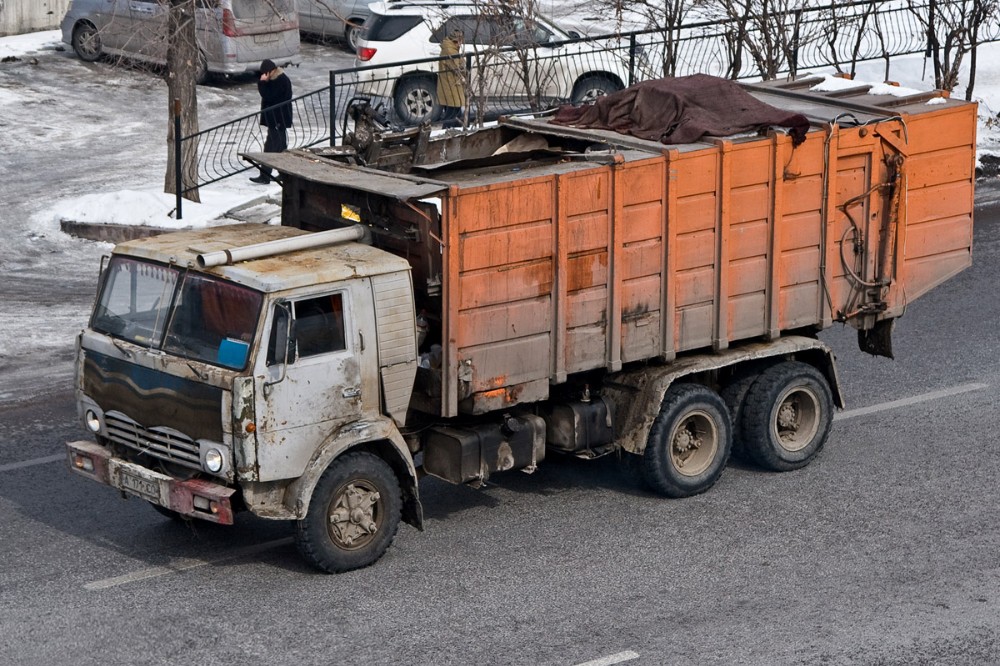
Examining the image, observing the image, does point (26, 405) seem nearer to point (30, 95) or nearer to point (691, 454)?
point (691, 454)

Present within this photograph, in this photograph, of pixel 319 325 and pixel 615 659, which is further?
pixel 319 325

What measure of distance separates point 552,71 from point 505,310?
41.0 feet

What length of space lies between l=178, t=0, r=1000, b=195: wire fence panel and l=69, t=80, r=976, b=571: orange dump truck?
947 cm

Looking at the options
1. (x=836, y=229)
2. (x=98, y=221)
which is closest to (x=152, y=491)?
(x=836, y=229)

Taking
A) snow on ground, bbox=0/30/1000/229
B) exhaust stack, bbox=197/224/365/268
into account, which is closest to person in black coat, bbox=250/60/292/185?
snow on ground, bbox=0/30/1000/229

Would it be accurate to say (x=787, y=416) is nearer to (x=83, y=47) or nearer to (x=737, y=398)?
(x=737, y=398)

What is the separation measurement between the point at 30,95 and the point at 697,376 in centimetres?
1661

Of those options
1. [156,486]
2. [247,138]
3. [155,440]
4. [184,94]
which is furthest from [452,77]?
[156,486]

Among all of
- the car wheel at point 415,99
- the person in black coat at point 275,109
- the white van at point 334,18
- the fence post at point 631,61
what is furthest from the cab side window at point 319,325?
the white van at point 334,18

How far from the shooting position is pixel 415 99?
Result: 21703mm

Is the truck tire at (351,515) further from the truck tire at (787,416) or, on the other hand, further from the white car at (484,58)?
the white car at (484,58)

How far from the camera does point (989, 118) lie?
23125mm

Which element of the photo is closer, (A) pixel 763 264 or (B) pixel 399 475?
(B) pixel 399 475

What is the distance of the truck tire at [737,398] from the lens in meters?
11.0
